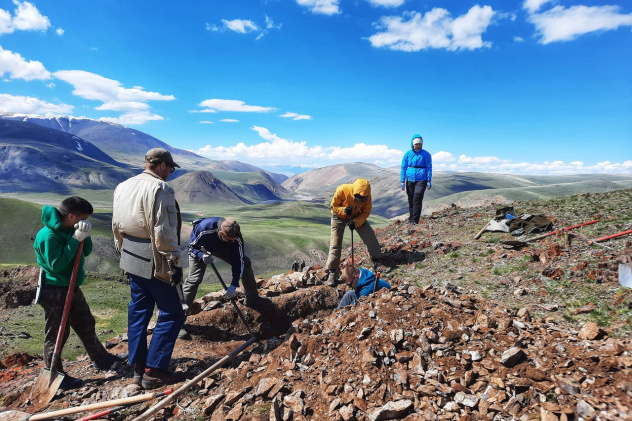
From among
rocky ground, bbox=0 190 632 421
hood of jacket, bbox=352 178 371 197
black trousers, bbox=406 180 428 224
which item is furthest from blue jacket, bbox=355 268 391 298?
black trousers, bbox=406 180 428 224

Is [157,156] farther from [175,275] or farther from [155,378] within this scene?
[155,378]

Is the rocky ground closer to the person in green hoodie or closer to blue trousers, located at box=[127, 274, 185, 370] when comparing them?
blue trousers, located at box=[127, 274, 185, 370]

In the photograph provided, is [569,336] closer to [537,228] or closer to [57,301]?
[537,228]

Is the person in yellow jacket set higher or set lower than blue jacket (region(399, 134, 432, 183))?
lower

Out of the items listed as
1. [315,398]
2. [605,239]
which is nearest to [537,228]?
[605,239]

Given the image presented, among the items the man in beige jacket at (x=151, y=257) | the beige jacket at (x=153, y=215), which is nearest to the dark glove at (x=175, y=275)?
the man in beige jacket at (x=151, y=257)

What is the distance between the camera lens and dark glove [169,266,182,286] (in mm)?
5323

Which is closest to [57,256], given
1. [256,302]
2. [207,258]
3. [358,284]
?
[207,258]

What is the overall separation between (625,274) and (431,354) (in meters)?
4.91

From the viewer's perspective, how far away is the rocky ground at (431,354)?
13.4 feet

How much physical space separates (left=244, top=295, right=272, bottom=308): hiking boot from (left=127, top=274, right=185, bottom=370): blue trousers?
10.4 ft

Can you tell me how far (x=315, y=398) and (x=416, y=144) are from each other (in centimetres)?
1081

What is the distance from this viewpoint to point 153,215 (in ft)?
16.3

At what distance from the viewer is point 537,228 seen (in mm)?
10898
